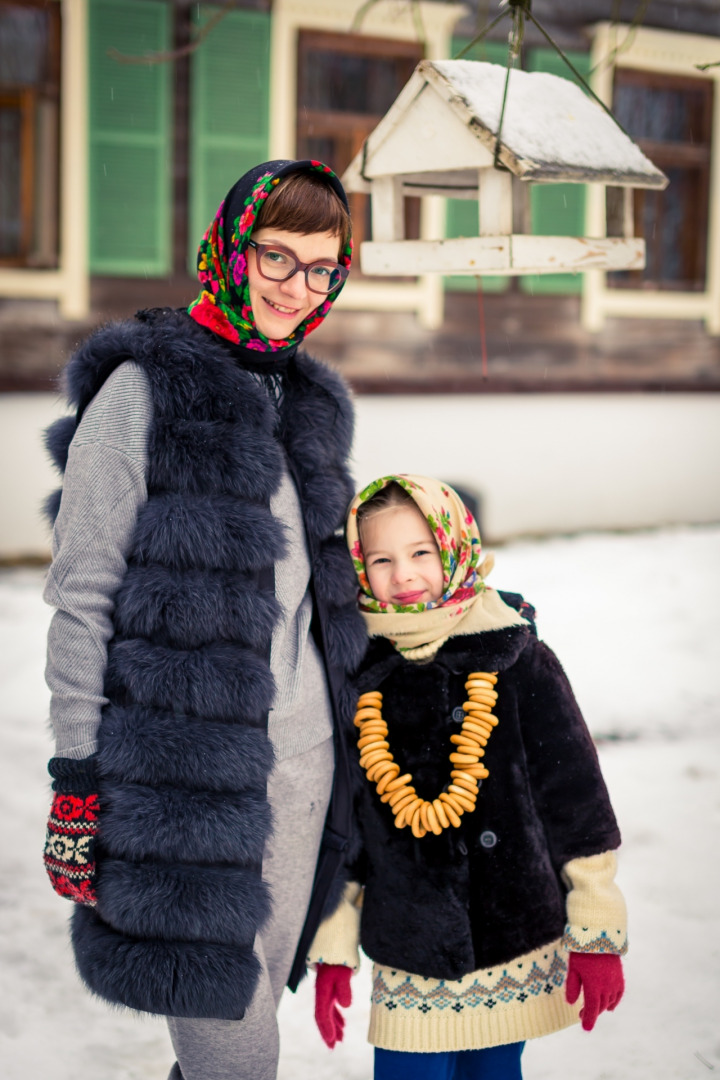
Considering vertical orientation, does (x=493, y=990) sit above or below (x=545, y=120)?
below

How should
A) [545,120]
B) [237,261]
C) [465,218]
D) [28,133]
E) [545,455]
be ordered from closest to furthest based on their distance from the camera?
[237,261]
[545,120]
[28,133]
[465,218]
[545,455]

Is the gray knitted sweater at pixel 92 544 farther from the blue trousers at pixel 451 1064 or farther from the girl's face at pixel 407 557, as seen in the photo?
the blue trousers at pixel 451 1064

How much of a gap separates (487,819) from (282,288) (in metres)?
1.00

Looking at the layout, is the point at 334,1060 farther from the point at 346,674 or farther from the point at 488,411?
the point at 488,411

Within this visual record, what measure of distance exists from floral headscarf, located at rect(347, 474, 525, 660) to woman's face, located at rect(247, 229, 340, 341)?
0.34 metres

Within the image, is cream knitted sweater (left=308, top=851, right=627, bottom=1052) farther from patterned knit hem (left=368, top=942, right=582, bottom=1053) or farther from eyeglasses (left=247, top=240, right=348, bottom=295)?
eyeglasses (left=247, top=240, right=348, bottom=295)

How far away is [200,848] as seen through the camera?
1.63m

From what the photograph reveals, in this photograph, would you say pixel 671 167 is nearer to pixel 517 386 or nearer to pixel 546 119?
pixel 517 386

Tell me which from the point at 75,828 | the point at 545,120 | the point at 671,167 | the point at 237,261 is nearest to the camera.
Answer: the point at 75,828

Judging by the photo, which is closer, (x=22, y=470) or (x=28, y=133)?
(x=28, y=133)

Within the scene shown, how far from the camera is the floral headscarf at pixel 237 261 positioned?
175cm

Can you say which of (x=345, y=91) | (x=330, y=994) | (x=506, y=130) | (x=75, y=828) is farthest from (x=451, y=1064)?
(x=345, y=91)

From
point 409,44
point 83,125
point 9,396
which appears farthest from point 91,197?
point 409,44

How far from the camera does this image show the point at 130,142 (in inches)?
283
